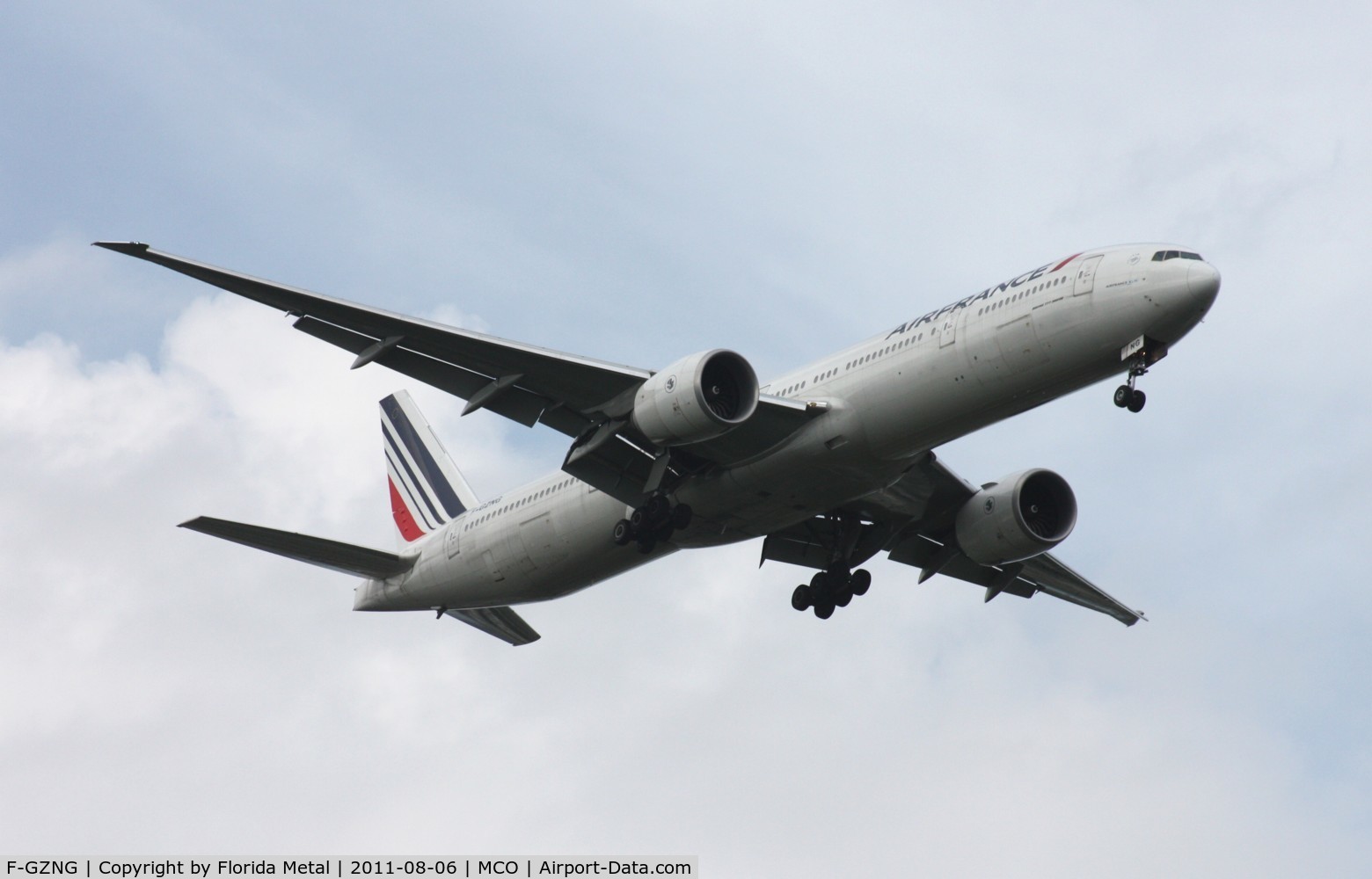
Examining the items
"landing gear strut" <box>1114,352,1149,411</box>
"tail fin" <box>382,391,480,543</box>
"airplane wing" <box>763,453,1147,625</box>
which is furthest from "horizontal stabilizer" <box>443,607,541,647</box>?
"landing gear strut" <box>1114,352,1149,411</box>

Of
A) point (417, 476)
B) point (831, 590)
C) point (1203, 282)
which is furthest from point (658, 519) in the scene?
point (417, 476)

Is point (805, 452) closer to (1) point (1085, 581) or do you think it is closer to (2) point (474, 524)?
(2) point (474, 524)

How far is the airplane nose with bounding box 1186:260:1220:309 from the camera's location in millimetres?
26094

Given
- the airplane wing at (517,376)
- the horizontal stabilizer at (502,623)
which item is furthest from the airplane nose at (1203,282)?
the horizontal stabilizer at (502,623)

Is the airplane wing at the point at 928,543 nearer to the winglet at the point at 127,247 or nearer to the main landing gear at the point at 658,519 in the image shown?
the main landing gear at the point at 658,519

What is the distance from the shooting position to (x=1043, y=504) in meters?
34.2

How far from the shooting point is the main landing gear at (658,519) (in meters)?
30.8

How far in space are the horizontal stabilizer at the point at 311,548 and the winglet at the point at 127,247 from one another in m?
6.03

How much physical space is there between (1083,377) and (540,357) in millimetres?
9867

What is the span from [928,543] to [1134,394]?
34.7 feet

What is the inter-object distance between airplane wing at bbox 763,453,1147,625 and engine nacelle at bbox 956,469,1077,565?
796 millimetres

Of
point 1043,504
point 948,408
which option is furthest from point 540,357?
point 1043,504

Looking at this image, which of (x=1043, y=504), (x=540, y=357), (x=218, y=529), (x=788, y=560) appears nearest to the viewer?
(x=540, y=357)

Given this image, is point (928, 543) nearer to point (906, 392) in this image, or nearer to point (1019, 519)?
point (1019, 519)
